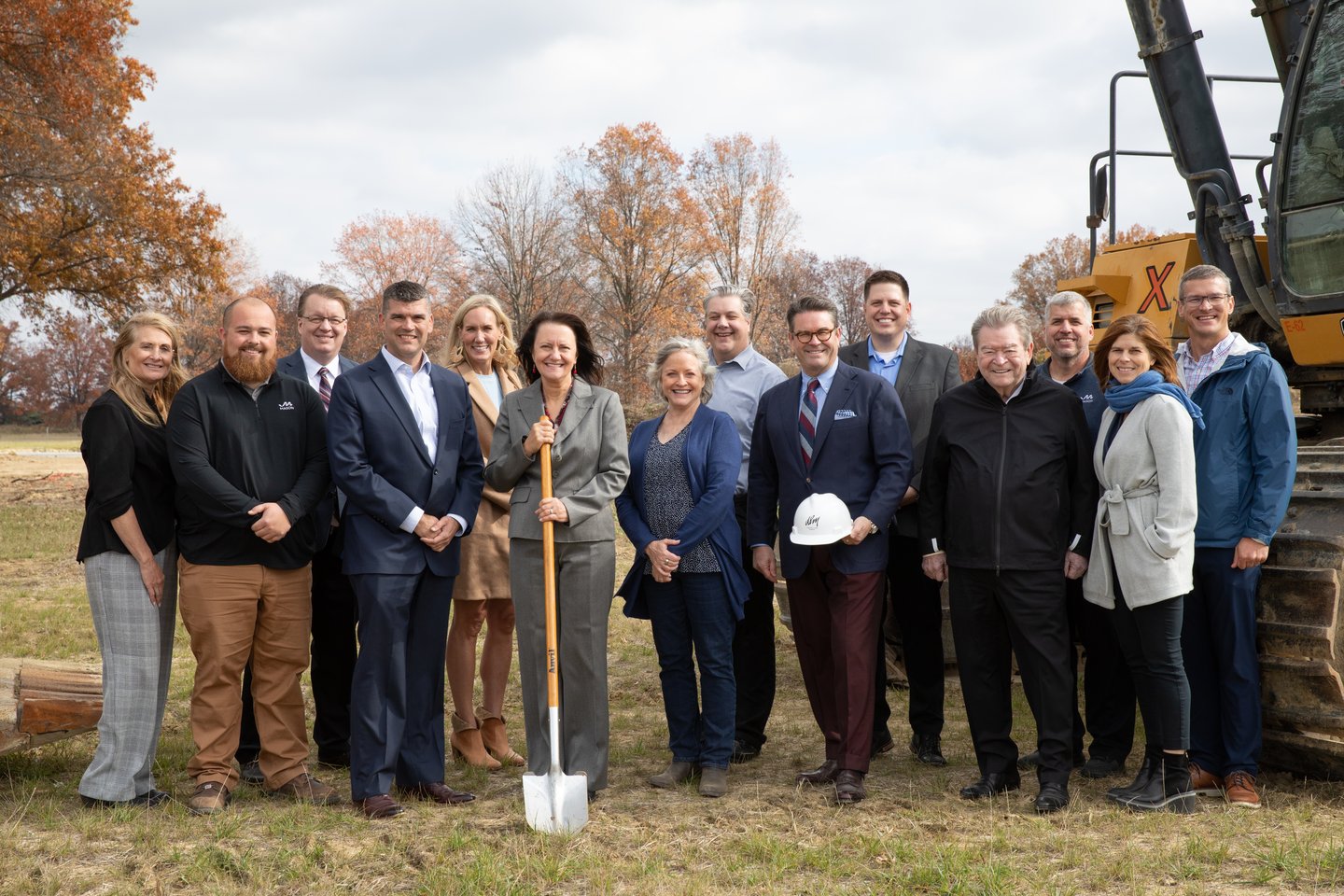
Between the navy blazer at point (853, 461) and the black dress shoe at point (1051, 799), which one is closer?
the black dress shoe at point (1051, 799)

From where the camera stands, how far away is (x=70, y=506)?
60.6 feet

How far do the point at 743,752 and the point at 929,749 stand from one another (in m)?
0.89

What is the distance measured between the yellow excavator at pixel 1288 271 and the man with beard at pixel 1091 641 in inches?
28.9

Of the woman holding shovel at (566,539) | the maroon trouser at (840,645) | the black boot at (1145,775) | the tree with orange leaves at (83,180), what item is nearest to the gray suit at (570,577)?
the woman holding shovel at (566,539)

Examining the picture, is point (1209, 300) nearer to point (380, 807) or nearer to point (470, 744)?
point (470, 744)

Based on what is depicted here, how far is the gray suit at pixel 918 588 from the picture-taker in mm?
5742

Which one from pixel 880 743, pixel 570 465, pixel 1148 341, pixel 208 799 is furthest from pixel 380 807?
pixel 1148 341

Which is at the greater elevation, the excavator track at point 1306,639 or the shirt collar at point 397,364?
the shirt collar at point 397,364

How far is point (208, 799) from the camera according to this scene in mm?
4875


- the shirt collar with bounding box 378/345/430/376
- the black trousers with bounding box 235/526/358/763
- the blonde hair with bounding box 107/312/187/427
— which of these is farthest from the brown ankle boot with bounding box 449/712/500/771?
the blonde hair with bounding box 107/312/187/427

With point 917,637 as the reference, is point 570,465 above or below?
above

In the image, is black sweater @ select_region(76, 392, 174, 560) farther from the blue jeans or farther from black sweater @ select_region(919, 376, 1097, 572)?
black sweater @ select_region(919, 376, 1097, 572)

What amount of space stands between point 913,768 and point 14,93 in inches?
625

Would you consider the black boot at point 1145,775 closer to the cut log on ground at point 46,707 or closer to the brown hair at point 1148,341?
the brown hair at point 1148,341
